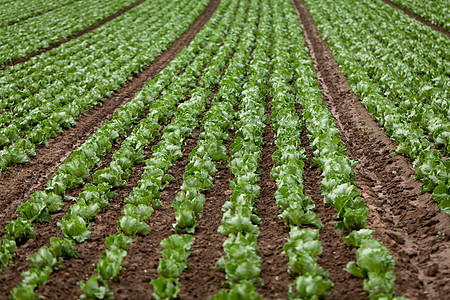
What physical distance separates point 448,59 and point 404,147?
8.85 metres

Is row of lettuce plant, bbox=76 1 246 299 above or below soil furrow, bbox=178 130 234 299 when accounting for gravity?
above

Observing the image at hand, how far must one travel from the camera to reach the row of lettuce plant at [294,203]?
4188 millimetres

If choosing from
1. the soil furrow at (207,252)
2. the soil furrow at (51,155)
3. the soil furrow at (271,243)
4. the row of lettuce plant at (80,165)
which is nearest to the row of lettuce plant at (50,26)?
the soil furrow at (51,155)

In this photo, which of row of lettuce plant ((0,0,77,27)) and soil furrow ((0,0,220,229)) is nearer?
soil furrow ((0,0,220,229))

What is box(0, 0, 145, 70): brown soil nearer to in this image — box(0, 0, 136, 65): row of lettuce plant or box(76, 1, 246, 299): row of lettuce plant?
box(0, 0, 136, 65): row of lettuce plant

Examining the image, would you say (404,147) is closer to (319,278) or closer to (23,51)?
(319,278)

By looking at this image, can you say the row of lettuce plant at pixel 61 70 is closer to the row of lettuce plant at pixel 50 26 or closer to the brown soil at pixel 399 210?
the row of lettuce plant at pixel 50 26

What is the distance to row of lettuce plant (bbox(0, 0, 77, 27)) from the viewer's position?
22.5m

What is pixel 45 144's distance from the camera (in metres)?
8.44

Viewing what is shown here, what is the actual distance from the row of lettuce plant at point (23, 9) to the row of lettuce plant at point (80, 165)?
15199 mm

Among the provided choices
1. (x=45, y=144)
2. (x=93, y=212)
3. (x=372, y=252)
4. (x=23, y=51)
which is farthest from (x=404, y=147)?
(x=23, y=51)

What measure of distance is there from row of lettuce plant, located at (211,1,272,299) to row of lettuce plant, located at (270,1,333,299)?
39 cm

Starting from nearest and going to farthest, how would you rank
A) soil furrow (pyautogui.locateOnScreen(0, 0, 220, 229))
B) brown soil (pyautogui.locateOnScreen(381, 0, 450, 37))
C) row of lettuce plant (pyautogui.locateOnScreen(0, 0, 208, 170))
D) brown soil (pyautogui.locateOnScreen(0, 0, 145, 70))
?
soil furrow (pyautogui.locateOnScreen(0, 0, 220, 229)) < row of lettuce plant (pyautogui.locateOnScreen(0, 0, 208, 170)) < brown soil (pyautogui.locateOnScreen(0, 0, 145, 70)) < brown soil (pyautogui.locateOnScreen(381, 0, 450, 37))

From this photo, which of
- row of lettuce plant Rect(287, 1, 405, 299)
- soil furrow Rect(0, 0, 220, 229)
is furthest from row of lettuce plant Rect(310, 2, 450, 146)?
soil furrow Rect(0, 0, 220, 229)
